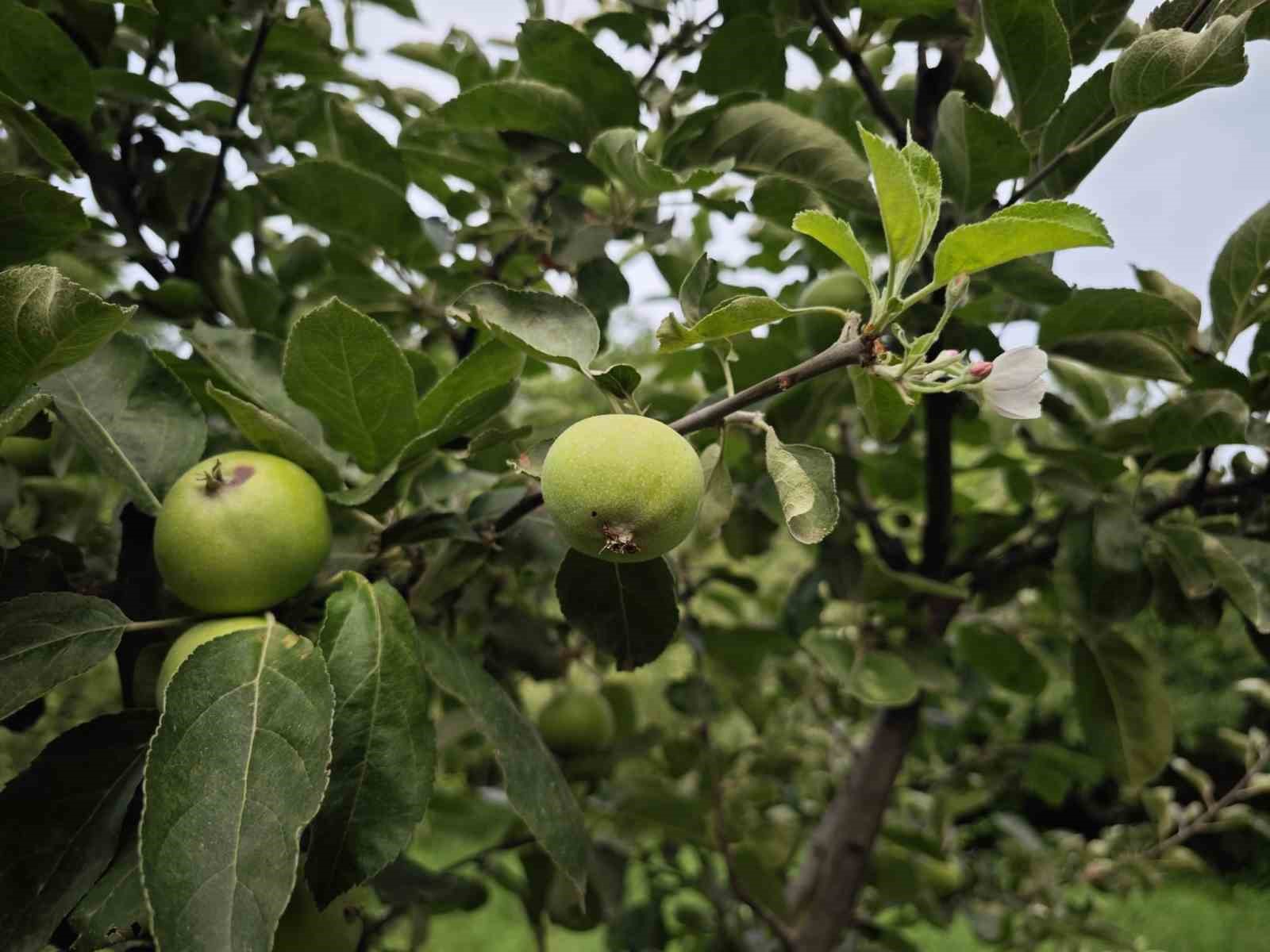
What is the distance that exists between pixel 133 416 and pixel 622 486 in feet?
1.74

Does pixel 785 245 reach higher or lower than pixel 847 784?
higher

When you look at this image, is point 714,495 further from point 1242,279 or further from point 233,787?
point 1242,279

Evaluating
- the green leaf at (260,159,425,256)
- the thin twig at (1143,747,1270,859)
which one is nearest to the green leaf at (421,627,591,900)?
the green leaf at (260,159,425,256)

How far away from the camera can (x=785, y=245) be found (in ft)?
5.42

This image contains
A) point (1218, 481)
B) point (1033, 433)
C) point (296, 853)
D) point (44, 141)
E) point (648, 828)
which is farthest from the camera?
point (648, 828)

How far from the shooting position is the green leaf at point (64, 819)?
0.71 m

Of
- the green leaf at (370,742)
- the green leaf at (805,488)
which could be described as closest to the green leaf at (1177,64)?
the green leaf at (805,488)

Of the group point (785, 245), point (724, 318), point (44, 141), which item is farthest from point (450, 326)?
point (724, 318)

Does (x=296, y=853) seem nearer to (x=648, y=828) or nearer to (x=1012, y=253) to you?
(x=1012, y=253)

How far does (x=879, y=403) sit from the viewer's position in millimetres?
836

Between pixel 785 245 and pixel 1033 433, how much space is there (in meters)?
0.53

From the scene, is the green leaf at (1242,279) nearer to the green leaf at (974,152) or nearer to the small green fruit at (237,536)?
the green leaf at (974,152)

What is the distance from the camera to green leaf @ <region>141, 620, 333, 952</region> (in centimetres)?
62

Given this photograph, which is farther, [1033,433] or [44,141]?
[1033,433]
